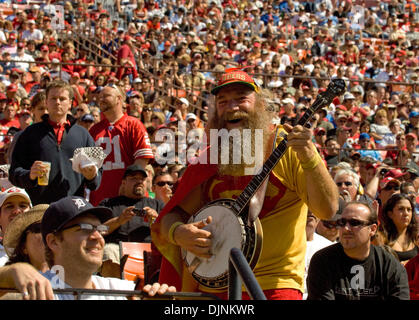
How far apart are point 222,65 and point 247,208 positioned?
40.5ft

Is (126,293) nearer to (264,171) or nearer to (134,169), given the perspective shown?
(264,171)

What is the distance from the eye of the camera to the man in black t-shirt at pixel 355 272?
4.79m

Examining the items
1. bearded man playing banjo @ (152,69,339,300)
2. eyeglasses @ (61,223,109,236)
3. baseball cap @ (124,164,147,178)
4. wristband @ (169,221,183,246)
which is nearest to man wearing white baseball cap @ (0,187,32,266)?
baseball cap @ (124,164,147,178)

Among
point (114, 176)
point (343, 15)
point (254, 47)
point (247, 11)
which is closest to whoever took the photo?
point (114, 176)

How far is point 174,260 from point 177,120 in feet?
26.1

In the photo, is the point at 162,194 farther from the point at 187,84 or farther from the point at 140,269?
the point at 187,84

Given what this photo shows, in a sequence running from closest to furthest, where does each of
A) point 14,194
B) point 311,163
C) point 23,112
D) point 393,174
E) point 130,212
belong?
point 311,163 < point 14,194 < point 130,212 < point 393,174 < point 23,112

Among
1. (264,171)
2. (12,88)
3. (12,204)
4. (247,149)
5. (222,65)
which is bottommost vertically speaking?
(12,204)

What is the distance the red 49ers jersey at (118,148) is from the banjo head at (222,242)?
2.85 metres

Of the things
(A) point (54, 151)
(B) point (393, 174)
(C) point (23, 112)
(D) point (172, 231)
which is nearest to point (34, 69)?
(C) point (23, 112)

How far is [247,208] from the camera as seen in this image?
4.09m

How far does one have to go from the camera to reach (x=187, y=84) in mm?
15805

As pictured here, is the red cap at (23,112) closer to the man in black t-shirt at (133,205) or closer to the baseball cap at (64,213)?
the man in black t-shirt at (133,205)
